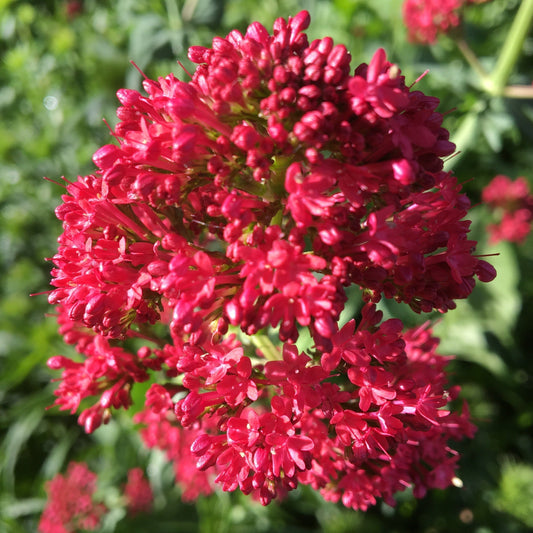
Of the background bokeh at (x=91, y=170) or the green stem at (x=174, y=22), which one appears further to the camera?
the green stem at (x=174, y=22)

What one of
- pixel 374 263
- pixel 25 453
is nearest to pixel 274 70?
pixel 374 263

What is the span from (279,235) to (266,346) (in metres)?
0.45

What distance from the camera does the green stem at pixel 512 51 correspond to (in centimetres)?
228

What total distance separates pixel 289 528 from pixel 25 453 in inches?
83.8

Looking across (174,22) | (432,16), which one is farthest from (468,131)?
(174,22)

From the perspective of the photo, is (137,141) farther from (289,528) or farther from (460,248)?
(289,528)

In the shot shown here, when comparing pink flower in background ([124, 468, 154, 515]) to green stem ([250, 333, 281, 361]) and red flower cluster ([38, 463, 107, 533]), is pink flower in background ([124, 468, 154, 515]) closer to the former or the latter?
red flower cluster ([38, 463, 107, 533])

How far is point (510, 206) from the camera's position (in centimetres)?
345

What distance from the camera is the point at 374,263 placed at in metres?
1.02

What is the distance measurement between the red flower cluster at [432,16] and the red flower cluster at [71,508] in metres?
3.14

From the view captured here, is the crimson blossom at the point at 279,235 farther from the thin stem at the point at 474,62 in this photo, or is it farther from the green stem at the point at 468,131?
the thin stem at the point at 474,62

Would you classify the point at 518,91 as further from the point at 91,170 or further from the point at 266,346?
the point at 91,170

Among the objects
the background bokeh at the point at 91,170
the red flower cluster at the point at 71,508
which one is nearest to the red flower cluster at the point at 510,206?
the background bokeh at the point at 91,170

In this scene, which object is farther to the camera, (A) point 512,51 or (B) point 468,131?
(A) point 512,51
